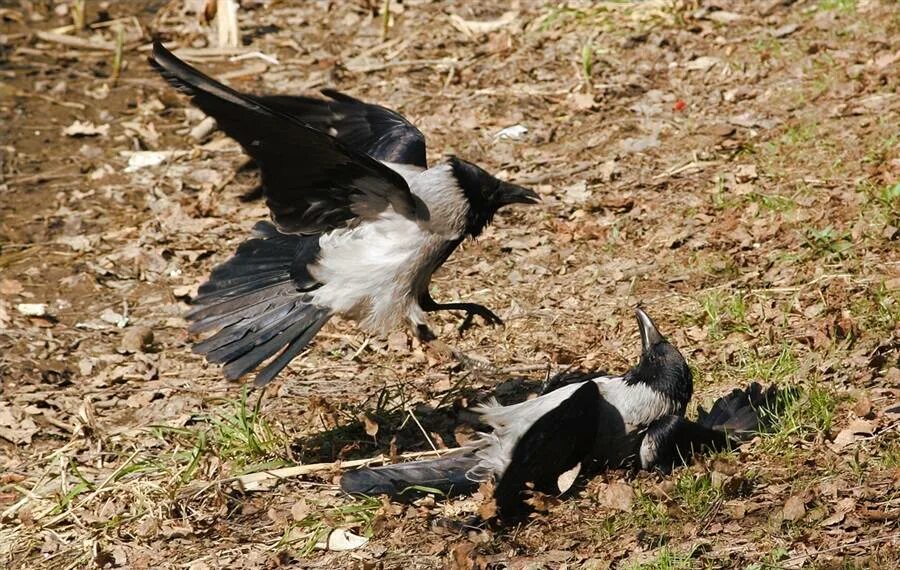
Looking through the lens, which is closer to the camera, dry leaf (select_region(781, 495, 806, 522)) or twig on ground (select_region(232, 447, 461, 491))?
dry leaf (select_region(781, 495, 806, 522))

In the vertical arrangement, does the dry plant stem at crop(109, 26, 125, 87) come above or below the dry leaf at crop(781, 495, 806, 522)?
above

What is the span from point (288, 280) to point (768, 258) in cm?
255

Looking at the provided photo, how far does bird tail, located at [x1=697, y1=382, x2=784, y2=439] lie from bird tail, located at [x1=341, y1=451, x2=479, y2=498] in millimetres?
1023

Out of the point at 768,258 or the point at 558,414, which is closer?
the point at 558,414

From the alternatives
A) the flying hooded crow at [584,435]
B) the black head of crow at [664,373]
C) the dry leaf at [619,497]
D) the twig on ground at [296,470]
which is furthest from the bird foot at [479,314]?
the dry leaf at [619,497]

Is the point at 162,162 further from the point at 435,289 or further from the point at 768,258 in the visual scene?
the point at 768,258

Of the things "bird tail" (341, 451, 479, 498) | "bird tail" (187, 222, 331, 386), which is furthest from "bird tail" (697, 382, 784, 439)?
"bird tail" (187, 222, 331, 386)

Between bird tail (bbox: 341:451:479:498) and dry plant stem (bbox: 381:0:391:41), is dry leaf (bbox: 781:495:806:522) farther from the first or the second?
dry plant stem (bbox: 381:0:391:41)

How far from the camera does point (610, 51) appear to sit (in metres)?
9.22

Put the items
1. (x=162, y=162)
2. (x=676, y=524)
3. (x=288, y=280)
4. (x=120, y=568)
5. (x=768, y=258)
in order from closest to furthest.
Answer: (x=676, y=524) < (x=120, y=568) < (x=288, y=280) < (x=768, y=258) < (x=162, y=162)

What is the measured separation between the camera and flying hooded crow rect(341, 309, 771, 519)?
482 centimetres

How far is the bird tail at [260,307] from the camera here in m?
5.79

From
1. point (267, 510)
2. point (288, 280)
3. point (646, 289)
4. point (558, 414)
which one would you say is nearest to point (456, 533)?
point (558, 414)

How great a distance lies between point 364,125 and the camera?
22.1 feet
